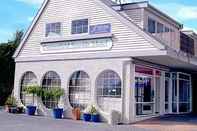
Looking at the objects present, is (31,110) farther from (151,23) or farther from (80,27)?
(151,23)

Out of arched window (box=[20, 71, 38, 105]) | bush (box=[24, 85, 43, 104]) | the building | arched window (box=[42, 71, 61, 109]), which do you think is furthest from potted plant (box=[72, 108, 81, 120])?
arched window (box=[20, 71, 38, 105])

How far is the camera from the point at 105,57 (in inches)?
874

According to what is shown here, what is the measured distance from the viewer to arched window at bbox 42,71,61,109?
2452 cm

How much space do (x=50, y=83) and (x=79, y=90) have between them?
2463 millimetres

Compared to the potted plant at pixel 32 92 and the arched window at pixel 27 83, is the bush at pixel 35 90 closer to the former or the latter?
the potted plant at pixel 32 92

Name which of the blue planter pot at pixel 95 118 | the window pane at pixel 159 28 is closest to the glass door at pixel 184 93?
the window pane at pixel 159 28

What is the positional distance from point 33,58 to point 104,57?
19.1 feet

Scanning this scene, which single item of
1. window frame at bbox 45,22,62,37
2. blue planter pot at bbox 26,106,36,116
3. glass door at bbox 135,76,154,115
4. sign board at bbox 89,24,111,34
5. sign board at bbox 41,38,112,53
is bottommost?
blue planter pot at bbox 26,106,36,116

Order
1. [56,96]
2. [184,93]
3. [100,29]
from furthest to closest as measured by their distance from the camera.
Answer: [184,93], [56,96], [100,29]

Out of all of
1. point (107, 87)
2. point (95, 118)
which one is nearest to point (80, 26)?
point (107, 87)

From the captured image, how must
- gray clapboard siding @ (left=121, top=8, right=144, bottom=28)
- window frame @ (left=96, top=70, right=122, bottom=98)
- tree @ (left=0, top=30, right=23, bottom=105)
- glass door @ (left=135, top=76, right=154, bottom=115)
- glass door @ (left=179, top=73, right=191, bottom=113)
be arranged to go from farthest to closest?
tree @ (left=0, top=30, right=23, bottom=105), glass door @ (left=179, top=73, right=191, bottom=113), gray clapboard siding @ (left=121, top=8, right=144, bottom=28), glass door @ (left=135, top=76, right=154, bottom=115), window frame @ (left=96, top=70, right=122, bottom=98)

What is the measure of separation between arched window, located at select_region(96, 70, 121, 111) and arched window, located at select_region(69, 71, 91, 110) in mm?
762

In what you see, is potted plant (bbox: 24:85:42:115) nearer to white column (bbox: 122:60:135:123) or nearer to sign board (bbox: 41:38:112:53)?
sign board (bbox: 41:38:112:53)

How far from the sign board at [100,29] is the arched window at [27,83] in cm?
554
